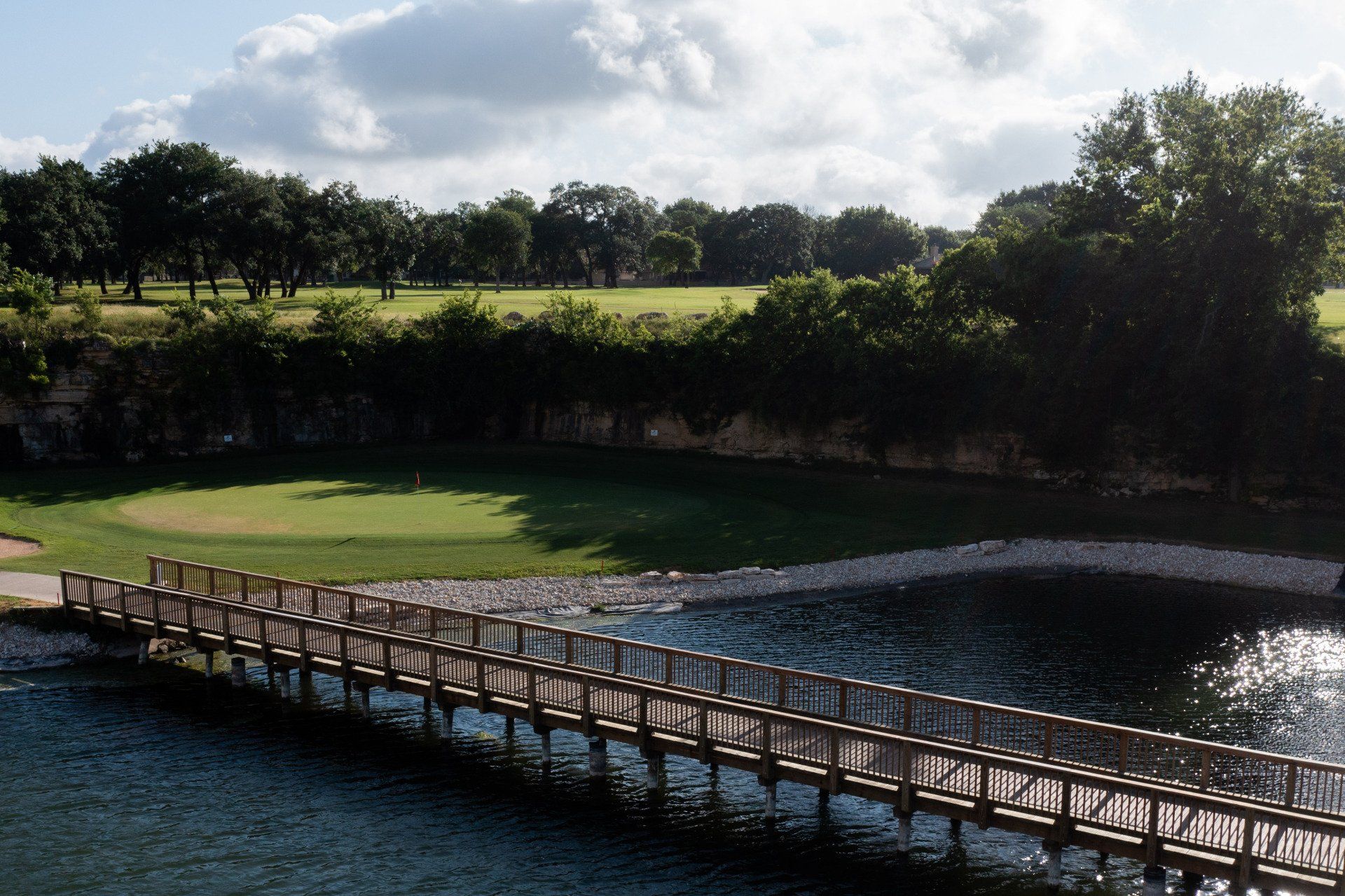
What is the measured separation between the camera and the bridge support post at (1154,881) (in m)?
15.6

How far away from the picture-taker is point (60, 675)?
2595 cm

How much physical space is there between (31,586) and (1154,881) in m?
29.1

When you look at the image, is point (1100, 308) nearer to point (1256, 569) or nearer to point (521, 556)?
point (1256, 569)

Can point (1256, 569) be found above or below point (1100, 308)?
below

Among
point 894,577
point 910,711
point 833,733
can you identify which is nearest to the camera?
point 833,733

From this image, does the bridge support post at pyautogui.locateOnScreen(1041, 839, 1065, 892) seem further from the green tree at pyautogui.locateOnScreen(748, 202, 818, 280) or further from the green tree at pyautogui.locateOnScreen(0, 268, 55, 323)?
the green tree at pyautogui.locateOnScreen(748, 202, 818, 280)

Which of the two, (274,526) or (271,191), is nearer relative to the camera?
(274,526)

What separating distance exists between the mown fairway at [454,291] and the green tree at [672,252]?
2.62 metres

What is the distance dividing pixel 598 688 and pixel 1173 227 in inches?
Result: 1383

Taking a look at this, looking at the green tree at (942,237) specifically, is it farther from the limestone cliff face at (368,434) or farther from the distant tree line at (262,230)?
the limestone cliff face at (368,434)

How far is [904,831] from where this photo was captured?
17547 millimetres

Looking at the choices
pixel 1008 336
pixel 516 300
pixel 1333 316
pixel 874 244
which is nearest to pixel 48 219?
pixel 516 300

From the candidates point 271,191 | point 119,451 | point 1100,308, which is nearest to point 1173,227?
point 1100,308

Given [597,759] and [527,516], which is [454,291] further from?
[597,759]
